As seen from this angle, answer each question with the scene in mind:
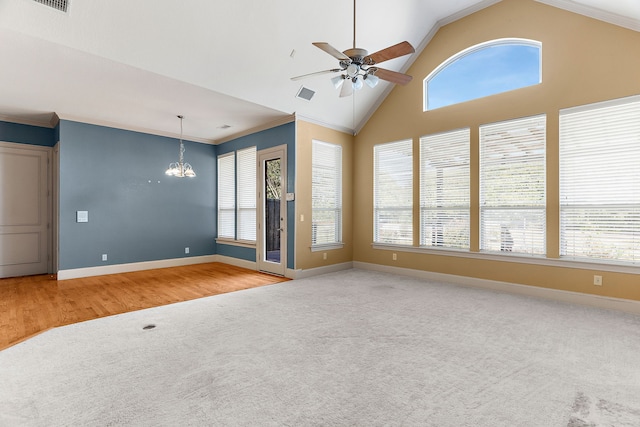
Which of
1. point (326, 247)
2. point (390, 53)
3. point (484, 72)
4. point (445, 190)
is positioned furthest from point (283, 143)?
point (484, 72)

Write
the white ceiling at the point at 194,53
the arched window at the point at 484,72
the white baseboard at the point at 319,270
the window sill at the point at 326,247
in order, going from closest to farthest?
1. the white ceiling at the point at 194,53
2. the arched window at the point at 484,72
3. the white baseboard at the point at 319,270
4. the window sill at the point at 326,247

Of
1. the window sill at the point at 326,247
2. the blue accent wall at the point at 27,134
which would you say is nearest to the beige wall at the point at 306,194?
the window sill at the point at 326,247

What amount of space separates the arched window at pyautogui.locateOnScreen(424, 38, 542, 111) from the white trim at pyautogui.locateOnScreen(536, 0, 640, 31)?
1.60 feet

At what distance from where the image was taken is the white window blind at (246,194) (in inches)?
265

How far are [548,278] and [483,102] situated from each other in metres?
2.87

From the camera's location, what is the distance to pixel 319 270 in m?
6.09

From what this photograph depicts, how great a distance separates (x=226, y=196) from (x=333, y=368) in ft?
19.2

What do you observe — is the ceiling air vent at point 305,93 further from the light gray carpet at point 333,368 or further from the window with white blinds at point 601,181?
the window with white blinds at point 601,181

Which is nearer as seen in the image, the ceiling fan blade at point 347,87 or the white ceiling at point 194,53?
the white ceiling at point 194,53

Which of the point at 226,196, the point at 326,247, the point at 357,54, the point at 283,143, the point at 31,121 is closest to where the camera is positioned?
the point at 357,54

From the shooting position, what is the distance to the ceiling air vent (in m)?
5.30

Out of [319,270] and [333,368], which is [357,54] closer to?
[333,368]

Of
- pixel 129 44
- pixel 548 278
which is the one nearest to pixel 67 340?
pixel 129 44

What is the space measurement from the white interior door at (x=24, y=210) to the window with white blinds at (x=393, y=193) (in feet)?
21.7
